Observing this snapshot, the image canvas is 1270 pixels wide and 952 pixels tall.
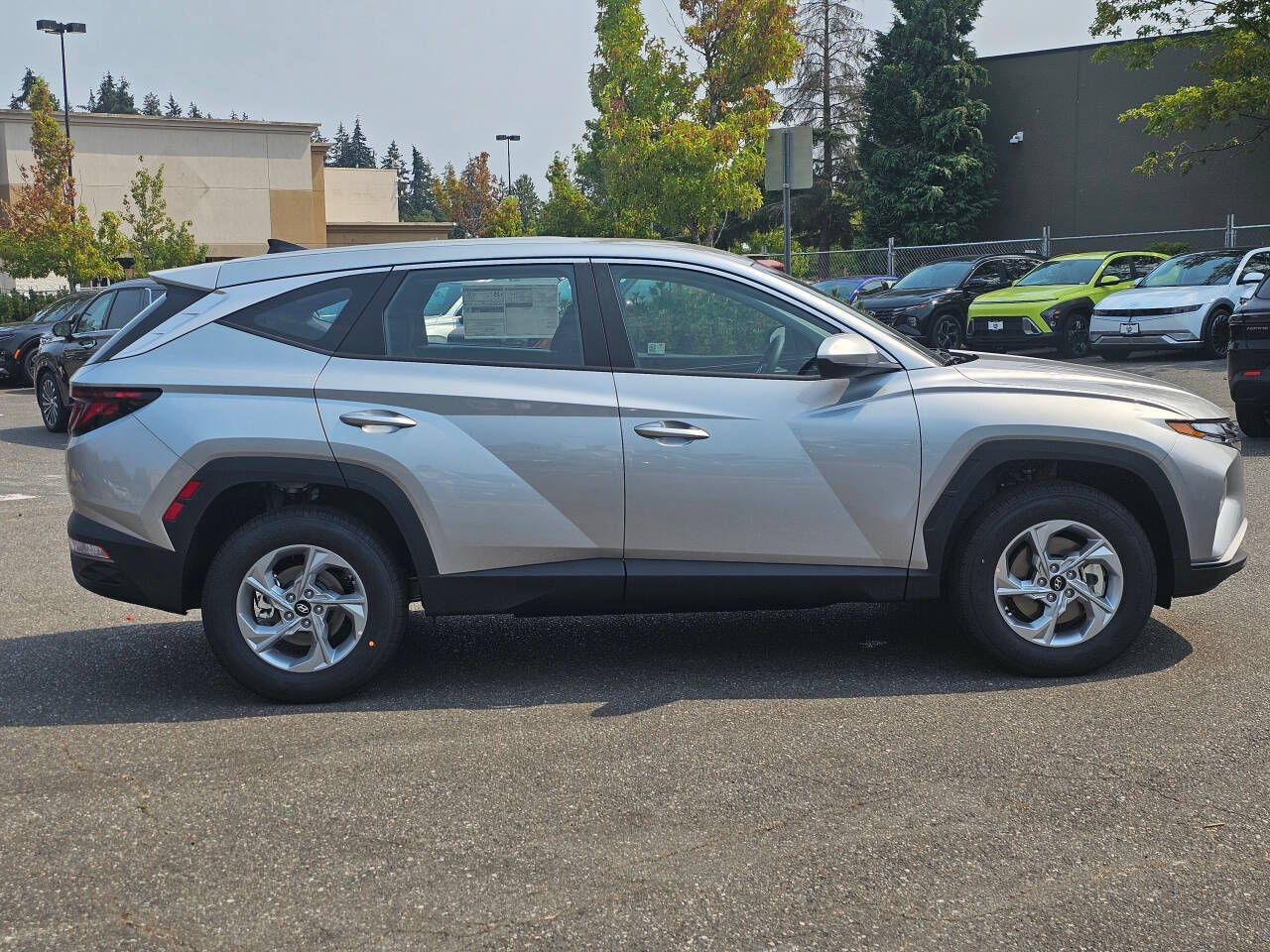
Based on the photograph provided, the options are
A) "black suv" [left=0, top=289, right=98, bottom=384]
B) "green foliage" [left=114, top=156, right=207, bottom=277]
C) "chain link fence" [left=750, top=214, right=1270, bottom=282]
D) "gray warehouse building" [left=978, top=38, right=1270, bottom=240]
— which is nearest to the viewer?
"black suv" [left=0, top=289, right=98, bottom=384]

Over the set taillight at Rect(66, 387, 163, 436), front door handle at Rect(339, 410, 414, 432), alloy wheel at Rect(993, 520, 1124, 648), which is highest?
taillight at Rect(66, 387, 163, 436)

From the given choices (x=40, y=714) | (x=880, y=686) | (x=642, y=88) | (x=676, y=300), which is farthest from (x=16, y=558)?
(x=642, y=88)

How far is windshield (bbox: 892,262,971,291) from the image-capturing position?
21.9 meters

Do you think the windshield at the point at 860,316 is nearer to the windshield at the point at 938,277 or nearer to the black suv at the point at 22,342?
the windshield at the point at 938,277

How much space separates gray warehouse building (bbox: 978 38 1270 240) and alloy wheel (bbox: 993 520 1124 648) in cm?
3395

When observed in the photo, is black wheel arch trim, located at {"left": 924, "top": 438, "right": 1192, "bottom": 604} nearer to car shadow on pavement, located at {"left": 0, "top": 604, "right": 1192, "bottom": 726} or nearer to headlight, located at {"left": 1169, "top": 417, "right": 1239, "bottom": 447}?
headlight, located at {"left": 1169, "top": 417, "right": 1239, "bottom": 447}

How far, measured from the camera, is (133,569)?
197 inches

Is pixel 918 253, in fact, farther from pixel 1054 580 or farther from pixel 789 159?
pixel 1054 580

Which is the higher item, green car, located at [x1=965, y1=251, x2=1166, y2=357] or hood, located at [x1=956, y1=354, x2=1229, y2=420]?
green car, located at [x1=965, y1=251, x2=1166, y2=357]

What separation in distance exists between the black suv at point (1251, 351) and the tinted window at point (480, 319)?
7771 millimetres

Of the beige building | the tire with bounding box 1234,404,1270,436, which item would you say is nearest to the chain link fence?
the tire with bounding box 1234,404,1270,436

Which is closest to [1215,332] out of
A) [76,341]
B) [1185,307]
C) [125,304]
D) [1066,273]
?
[1185,307]

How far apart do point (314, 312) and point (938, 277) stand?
18434 millimetres

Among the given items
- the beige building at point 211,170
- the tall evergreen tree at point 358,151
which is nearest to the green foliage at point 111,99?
the tall evergreen tree at point 358,151
